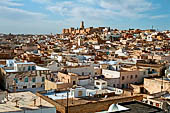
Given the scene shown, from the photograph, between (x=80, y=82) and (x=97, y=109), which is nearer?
(x=97, y=109)

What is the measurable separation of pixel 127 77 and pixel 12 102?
1602 centimetres

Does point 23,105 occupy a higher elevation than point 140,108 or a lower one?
lower

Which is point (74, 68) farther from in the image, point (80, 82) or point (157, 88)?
point (157, 88)

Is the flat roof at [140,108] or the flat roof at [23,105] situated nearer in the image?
the flat roof at [140,108]

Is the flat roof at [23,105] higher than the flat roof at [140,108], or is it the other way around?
the flat roof at [140,108]

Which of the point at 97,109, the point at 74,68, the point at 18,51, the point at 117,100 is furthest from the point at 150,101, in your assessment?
the point at 18,51

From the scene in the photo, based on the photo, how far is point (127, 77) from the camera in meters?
27.0

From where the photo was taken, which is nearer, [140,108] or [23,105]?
[140,108]

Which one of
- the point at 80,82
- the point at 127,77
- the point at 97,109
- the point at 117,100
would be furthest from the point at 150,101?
the point at 127,77

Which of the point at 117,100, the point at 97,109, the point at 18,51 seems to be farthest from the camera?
the point at 18,51

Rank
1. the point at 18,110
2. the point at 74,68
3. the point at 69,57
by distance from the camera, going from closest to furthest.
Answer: the point at 18,110
the point at 74,68
the point at 69,57

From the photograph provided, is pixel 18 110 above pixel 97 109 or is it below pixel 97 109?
above

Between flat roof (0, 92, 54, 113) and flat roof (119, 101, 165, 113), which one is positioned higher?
flat roof (119, 101, 165, 113)

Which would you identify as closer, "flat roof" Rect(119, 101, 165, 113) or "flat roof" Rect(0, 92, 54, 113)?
"flat roof" Rect(119, 101, 165, 113)
